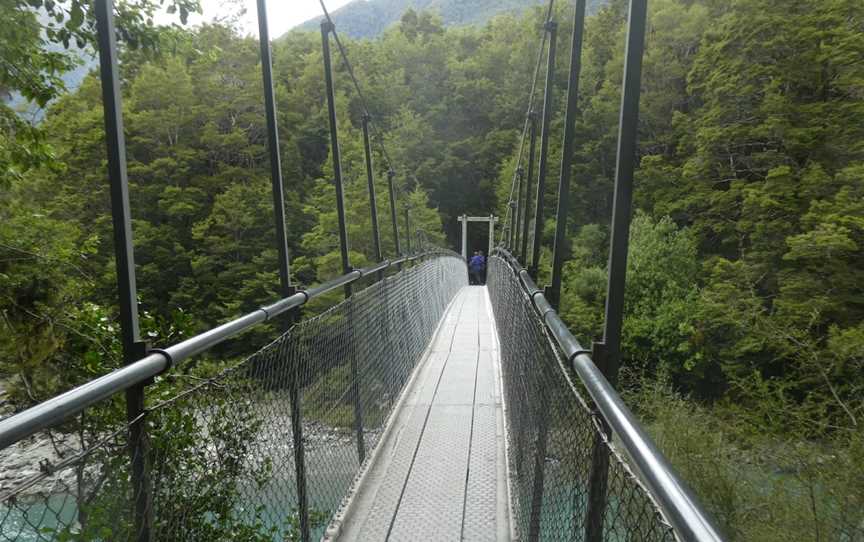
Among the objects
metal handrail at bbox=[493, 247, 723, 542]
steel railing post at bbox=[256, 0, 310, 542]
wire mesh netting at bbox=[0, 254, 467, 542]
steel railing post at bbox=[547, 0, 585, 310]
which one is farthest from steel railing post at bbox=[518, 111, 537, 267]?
metal handrail at bbox=[493, 247, 723, 542]

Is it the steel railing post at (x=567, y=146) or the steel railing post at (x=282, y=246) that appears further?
the steel railing post at (x=567, y=146)

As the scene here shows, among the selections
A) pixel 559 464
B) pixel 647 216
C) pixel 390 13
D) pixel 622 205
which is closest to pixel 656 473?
pixel 622 205

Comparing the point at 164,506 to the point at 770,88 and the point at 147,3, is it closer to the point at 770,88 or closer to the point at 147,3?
the point at 147,3

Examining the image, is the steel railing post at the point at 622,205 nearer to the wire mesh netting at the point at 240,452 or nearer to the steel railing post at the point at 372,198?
the wire mesh netting at the point at 240,452

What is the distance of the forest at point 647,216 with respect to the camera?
4.06 m

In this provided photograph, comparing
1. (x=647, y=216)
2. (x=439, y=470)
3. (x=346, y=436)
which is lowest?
(x=647, y=216)

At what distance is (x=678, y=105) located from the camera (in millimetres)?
23609

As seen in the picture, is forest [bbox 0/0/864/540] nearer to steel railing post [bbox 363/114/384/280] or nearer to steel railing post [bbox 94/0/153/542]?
steel railing post [bbox 363/114/384/280]

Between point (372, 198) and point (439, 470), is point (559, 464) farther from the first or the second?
point (372, 198)

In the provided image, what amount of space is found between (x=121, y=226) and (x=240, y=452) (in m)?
0.66

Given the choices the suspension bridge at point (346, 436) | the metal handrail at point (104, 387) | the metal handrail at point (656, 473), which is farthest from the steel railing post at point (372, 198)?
the metal handrail at point (656, 473)

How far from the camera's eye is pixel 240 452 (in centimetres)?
147

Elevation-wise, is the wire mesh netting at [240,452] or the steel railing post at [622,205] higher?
the steel railing post at [622,205]

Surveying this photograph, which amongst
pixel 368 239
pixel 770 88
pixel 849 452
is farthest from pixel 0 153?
pixel 368 239
